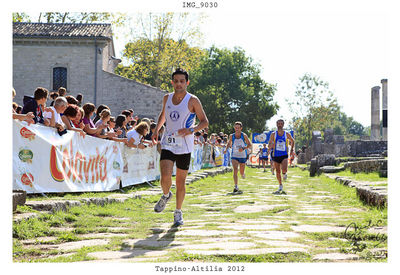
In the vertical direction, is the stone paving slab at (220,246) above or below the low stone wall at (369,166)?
below

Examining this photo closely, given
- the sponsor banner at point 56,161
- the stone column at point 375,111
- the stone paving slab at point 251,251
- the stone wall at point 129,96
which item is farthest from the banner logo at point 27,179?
the stone column at point 375,111

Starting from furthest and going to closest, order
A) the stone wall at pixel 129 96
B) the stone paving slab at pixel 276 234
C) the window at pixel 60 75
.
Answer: the stone wall at pixel 129 96
the window at pixel 60 75
the stone paving slab at pixel 276 234

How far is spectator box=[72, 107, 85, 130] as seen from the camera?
8.76 meters

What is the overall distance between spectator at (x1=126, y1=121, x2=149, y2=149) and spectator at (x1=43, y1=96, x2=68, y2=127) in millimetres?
2946

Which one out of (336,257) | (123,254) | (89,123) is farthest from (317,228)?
(89,123)

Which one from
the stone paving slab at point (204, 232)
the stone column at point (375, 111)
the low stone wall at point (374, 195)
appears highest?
the stone column at point (375, 111)

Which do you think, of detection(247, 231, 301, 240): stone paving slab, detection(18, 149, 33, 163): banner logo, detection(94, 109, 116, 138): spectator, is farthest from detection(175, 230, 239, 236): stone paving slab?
detection(94, 109, 116, 138): spectator

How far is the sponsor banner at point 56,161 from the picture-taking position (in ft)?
23.3

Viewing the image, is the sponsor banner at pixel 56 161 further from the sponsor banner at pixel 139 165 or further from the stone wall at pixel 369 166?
the stone wall at pixel 369 166

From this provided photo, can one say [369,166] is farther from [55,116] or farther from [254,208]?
[55,116]

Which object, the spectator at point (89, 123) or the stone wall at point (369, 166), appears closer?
the spectator at point (89, 123)

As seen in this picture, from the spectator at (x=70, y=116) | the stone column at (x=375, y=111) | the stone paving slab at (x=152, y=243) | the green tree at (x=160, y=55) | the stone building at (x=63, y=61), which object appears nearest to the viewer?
the stone paving slab at (x=152, y=243)

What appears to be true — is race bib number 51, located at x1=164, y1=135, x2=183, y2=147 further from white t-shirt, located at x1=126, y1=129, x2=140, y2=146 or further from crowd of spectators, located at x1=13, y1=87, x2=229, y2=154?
white t-shirt, located at x1=126, y1=129, x2=140, y2=146

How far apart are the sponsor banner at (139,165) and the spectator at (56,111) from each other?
2818mm
